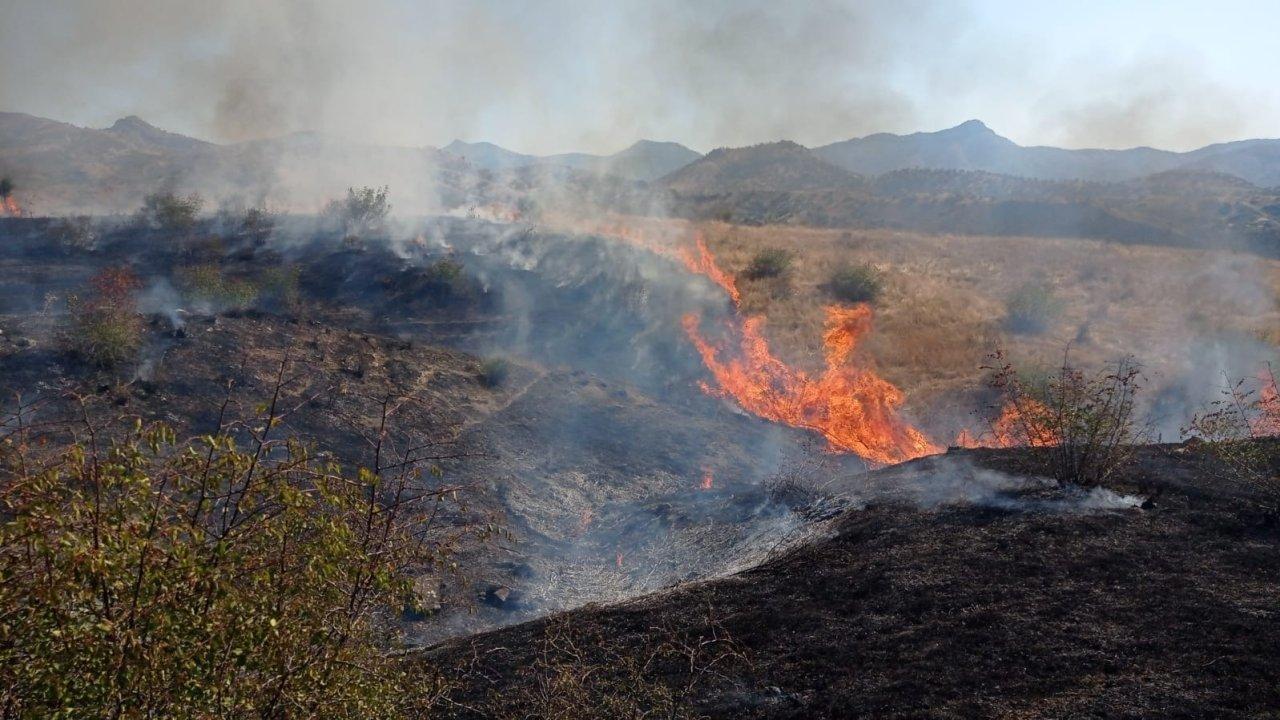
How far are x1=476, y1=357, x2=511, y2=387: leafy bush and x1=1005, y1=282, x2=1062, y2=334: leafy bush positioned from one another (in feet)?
79.0

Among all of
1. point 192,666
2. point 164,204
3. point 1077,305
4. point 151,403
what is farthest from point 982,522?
→ point 164,204

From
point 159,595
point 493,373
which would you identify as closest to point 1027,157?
point 493,373

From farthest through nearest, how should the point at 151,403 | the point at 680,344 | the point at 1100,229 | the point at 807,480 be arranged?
the point at 1100,229, the point at 680,344, the point at 151,403, the point at 807,480

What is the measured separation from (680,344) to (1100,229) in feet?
150

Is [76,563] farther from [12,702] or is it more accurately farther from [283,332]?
[283,332]

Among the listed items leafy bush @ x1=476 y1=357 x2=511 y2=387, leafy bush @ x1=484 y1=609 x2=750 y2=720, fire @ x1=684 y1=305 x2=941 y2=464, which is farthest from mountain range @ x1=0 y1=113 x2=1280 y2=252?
leafy bush @ x1=484 y1=609 x2=750 y2=720

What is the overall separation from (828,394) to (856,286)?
12.5 metres

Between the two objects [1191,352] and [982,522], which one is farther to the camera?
[1191,352]

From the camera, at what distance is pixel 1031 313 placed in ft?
110

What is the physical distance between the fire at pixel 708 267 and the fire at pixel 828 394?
2.63m

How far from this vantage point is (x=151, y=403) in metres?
17.4

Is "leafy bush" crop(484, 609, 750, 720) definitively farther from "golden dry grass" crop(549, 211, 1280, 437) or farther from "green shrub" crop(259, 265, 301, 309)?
"green shrub" crop(259, 265, 301, 309)

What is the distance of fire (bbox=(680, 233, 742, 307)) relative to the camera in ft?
112

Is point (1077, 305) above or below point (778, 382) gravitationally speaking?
above
